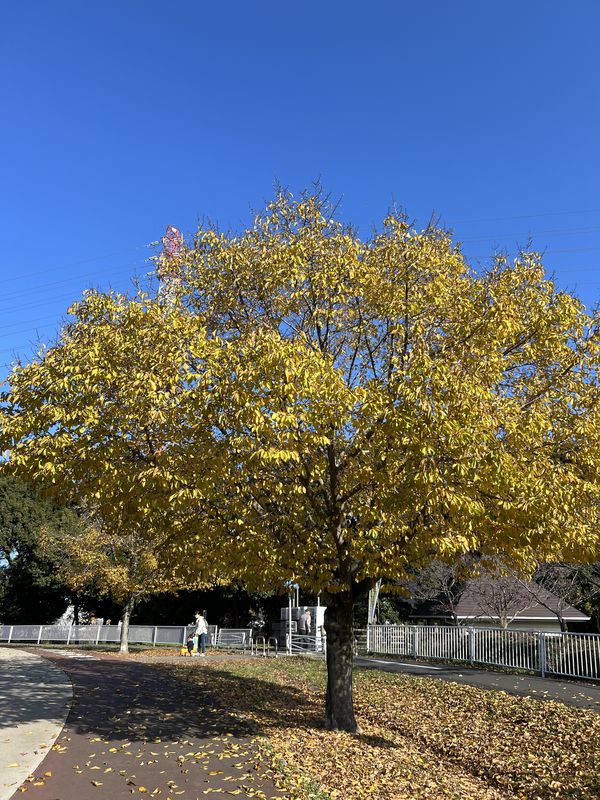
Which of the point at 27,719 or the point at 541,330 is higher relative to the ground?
the point at 541,330

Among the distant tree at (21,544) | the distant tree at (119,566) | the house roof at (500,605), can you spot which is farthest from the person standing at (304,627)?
the distant tree at (21,544)

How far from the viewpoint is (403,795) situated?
21.2 feet

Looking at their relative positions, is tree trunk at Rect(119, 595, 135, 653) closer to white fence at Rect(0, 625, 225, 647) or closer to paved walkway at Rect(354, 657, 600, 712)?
white fence at Rect(0, 625, 225, 647)

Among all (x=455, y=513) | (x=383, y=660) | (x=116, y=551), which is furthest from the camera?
(x=116, y=551)

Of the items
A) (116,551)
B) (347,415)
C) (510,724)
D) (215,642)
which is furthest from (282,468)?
(215,642)

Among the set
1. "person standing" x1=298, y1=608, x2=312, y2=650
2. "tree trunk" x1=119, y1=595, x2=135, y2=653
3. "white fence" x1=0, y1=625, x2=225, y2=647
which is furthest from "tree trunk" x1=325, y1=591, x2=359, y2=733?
"white fence" x1=0, y1=625, x2=225, y2=647

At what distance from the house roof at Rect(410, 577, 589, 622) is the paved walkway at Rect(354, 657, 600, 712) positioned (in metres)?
9.40

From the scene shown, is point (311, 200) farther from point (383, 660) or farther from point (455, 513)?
point (383, 660)

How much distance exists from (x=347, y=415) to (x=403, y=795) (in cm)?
400

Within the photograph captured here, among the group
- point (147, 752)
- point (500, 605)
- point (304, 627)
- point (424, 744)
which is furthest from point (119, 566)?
point (147, 752)

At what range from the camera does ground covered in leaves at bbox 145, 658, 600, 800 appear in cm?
688

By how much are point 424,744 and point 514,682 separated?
16.5 ft

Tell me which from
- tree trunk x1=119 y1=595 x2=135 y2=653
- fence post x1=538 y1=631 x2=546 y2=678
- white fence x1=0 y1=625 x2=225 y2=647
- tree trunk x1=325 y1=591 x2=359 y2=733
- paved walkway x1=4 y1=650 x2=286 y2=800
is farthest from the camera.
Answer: white fence x1=0 y1=625 x2=225 y2=647

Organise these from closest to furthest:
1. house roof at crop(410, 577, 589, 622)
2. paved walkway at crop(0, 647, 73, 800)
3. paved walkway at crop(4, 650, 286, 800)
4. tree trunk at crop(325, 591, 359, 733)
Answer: paved walkway at crop(4, 650, 286, 800), paved walkway at crop(0, 647, 73, 800), tree trunk at crop(325, 591, 359, 733), house roof at crop(410, 577, 589, 622)
